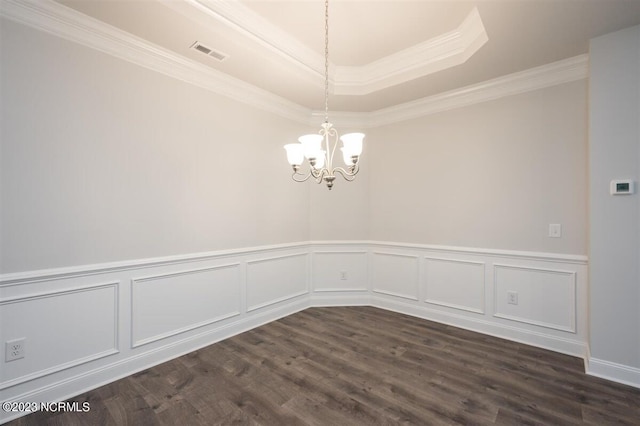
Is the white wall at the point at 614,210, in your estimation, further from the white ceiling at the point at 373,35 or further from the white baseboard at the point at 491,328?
the white baseboard at the point at 491,328

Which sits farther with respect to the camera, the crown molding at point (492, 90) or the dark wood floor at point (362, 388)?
the crown molding at point (492, 90)

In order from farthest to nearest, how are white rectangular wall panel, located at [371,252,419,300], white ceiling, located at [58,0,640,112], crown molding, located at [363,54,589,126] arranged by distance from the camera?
white rectangular wall panel, located at [371,252,419,300]
crown molding, located at [363,54,589,126]
white ceiling, located at [58,0,640,112]

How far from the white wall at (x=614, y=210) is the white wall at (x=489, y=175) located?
0.40 meters

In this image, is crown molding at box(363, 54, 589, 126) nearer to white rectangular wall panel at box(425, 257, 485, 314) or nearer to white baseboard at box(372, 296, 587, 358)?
white rectangular wall panel at box(425, 257, 485, 314)

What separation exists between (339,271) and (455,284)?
1524 mm

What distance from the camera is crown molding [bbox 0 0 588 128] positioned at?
6.77 ft

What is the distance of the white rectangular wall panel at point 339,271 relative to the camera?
4.27 m

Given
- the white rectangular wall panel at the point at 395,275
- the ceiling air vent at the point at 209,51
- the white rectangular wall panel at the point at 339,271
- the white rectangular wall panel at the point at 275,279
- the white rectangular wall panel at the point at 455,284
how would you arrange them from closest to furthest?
the ceiling air vent at the point at 209,51 < the white rectangular wall panel at the point at 455,284 < the white rectangular wall panel at the point at 275,279 < the white rectangular wall panel at the point at 395,275 < the white rectangular wall panel at the point at 339,271

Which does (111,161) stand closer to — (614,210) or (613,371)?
(614,210)

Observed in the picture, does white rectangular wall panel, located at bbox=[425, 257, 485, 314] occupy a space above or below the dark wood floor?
above

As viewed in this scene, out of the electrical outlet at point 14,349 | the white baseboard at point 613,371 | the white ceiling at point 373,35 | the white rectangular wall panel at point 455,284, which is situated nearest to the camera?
the electrical outlet at point 14,349

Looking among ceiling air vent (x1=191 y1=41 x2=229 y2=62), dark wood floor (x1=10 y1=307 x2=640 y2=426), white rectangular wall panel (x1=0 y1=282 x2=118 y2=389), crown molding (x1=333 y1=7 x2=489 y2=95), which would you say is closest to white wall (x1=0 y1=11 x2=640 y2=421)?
white rectangular wall panel (x1=0 y1=282 x2=118 y2=389)

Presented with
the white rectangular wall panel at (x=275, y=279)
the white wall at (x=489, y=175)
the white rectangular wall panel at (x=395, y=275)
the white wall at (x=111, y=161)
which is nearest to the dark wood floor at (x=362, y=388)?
the white rectangular wall panel at (x=275, y=279)

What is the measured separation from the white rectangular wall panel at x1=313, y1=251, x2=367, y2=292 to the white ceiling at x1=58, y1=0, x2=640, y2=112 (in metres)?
2.19
